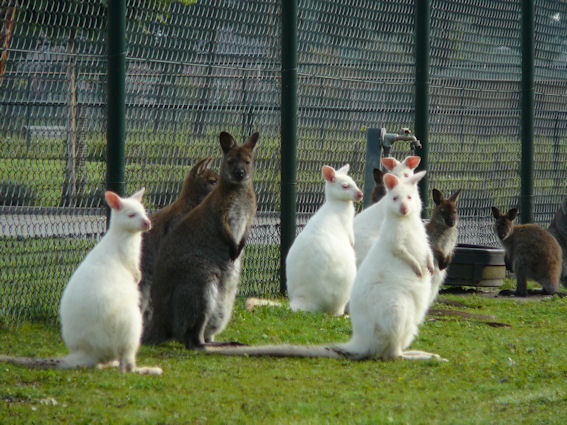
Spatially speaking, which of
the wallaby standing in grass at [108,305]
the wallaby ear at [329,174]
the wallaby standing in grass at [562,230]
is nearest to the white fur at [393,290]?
the wallaby standing in grass at [108,305]

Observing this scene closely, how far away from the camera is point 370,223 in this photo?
7.58 metres

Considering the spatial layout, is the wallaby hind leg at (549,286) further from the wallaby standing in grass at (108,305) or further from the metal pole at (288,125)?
the wallaby standing in grass at (108,305)

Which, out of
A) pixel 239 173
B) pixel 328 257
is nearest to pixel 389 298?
pixel 239 173

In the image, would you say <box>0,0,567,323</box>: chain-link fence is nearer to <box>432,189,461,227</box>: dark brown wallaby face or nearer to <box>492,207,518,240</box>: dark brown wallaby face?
<box>492,207,518,240</box>: dark brown wallaby face

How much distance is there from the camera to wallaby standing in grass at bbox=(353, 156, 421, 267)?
7480 mm

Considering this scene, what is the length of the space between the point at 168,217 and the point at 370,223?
1.81 meters

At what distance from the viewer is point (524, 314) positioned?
795cm

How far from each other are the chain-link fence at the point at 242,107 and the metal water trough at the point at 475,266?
1307 mm

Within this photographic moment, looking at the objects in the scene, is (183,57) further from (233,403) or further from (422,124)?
(233,403)

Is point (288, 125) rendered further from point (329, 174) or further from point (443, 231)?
point (443, 231)

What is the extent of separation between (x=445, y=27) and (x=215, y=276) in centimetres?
560

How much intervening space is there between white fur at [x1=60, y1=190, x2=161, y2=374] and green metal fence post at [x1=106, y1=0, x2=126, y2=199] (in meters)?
1.45

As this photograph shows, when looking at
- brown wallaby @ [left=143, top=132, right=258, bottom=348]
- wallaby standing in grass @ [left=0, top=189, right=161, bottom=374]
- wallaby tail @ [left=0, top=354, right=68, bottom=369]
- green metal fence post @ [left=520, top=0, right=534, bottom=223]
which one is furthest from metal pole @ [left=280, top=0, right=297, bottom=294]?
green metal fence post @ [left=520, top=0, right=534, bottom=223]

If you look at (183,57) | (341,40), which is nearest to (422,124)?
(341,40)
